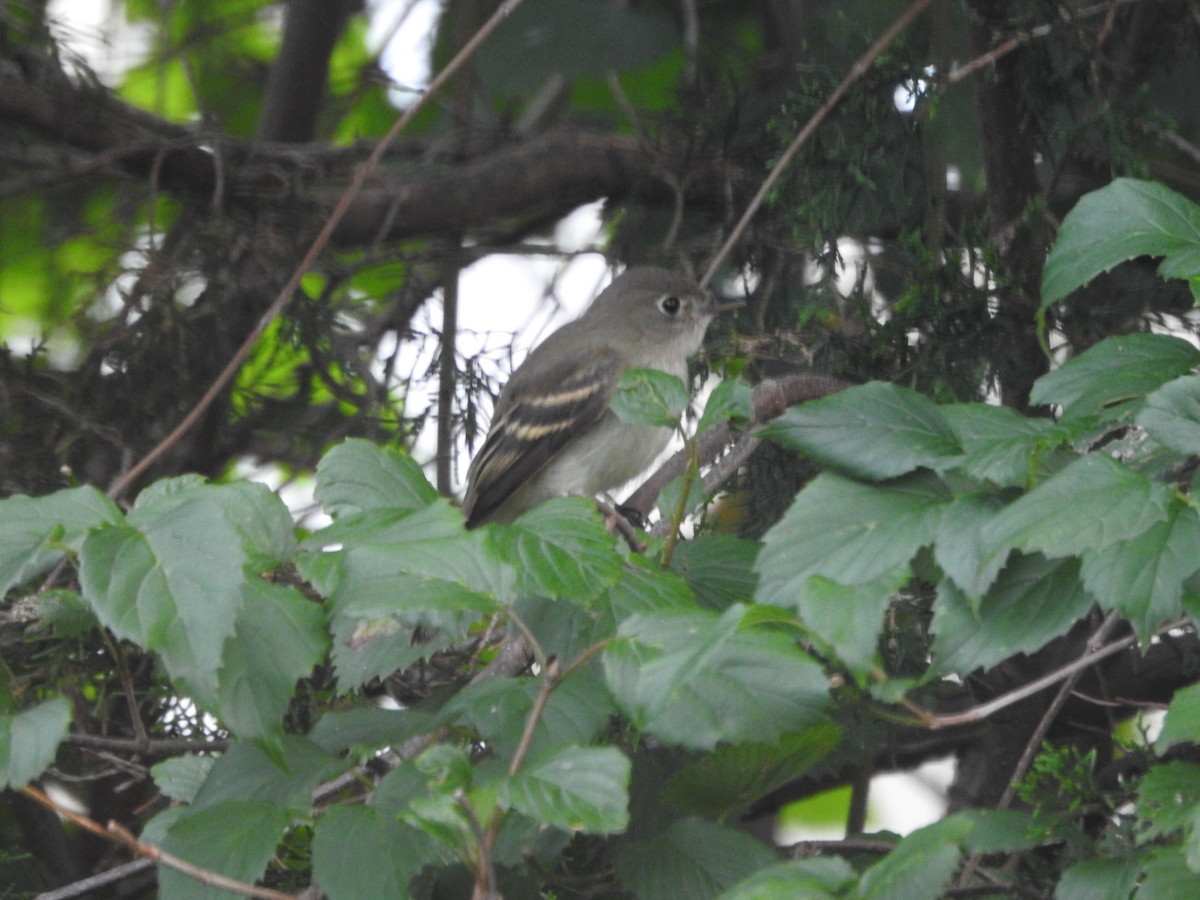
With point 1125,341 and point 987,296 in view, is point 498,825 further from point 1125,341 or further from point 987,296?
point 987,296

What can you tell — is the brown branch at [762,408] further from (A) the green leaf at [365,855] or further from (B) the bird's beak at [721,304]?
(B) the bird's beak at [721,304]

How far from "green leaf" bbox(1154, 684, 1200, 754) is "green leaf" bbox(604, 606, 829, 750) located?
330 mm

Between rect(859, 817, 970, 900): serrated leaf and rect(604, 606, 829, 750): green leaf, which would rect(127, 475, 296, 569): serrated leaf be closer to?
rect(604, 606, 829, 750): green leaf

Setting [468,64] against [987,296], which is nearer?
[987,296]

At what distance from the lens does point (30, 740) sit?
153 centimetres

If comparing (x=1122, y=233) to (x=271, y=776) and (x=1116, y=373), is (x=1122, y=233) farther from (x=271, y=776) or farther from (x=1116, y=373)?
(x=271, y=776)

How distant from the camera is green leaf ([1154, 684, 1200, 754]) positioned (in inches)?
52.6

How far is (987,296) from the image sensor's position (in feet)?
9.70

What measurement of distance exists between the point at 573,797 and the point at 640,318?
3564 millimetres

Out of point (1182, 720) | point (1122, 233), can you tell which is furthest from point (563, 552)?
point (1122, 233)

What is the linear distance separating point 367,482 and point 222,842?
1.53 ft

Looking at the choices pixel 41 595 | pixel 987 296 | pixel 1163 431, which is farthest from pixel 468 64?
pixel 1163 431

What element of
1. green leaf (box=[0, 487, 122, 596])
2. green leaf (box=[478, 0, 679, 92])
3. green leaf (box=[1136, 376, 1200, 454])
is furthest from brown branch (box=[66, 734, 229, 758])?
green leaf (box=[478, 0, 679, 92])

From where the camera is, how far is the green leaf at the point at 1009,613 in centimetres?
145
